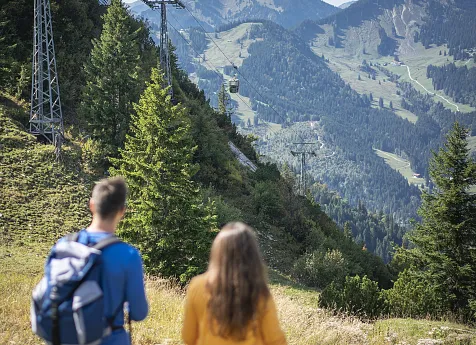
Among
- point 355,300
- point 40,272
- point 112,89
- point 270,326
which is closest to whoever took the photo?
point 270,326

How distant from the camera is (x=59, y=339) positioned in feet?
10.5

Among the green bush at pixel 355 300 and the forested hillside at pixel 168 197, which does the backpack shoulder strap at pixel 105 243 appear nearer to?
the forested hillside at pixel 168 197

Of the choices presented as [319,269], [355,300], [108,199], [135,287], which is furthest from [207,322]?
[319,269]

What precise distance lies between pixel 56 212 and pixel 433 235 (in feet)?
56.6

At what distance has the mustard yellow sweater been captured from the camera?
3236 mm

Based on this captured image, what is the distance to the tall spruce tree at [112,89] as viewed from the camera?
25297 mm

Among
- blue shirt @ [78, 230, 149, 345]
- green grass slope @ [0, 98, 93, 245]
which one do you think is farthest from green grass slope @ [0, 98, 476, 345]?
blue shirt @ [78, 230, 149, 345]

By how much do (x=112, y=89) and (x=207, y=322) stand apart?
24292 mm

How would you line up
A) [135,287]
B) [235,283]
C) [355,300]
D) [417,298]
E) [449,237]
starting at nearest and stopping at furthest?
1. [235,283]
2. [135,287]
3. [355,300]
4. [417,298]
5. [449,237]

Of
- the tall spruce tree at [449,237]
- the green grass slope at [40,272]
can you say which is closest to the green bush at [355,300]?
the green grass slope at [40,272]

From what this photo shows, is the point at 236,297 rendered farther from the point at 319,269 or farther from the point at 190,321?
the point at 319,269

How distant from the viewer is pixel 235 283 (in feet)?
10.3

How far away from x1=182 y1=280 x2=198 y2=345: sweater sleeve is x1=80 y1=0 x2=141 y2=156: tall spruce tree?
22.6m

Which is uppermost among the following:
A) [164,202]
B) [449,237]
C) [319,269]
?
[164,202]
